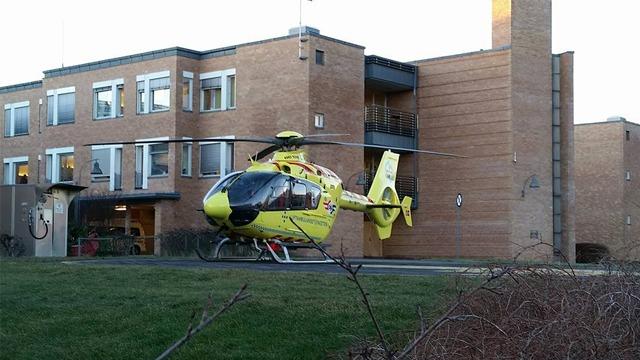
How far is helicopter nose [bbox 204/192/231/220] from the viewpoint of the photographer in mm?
21422

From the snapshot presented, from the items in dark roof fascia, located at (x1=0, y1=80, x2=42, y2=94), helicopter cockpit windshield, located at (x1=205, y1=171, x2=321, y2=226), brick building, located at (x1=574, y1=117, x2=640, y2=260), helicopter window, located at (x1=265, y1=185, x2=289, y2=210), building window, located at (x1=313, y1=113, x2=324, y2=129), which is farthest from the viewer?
brick building, located at (x1=574, y1=117, x2=640, y2=260)

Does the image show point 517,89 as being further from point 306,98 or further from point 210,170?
point 210,170

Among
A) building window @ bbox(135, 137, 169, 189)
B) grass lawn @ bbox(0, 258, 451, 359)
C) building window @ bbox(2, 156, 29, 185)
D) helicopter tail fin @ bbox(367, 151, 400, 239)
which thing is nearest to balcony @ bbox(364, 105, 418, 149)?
building window @ bbox(135, 137, 169, 189)

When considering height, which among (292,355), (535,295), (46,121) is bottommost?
(292,355)

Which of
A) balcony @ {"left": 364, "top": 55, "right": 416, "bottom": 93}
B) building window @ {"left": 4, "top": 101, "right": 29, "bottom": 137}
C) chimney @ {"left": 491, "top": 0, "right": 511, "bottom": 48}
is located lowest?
building window @ {"left": 4, "top": 101, "right": 29, "bottom": 137}

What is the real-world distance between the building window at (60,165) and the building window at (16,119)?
319cm

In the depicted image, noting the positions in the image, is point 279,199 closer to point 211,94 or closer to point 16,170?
point 211,94

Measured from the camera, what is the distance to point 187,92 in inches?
1617

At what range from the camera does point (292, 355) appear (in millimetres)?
9930

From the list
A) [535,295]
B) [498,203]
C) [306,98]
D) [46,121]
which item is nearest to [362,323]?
[535,295]

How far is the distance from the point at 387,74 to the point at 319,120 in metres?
5.21

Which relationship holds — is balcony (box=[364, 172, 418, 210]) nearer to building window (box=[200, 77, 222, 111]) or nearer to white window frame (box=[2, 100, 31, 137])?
building window (box=[200, 77, 222, 111])

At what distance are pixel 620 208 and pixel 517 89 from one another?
1627cm

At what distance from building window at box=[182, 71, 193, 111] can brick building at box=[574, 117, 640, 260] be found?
25357 millimetres
